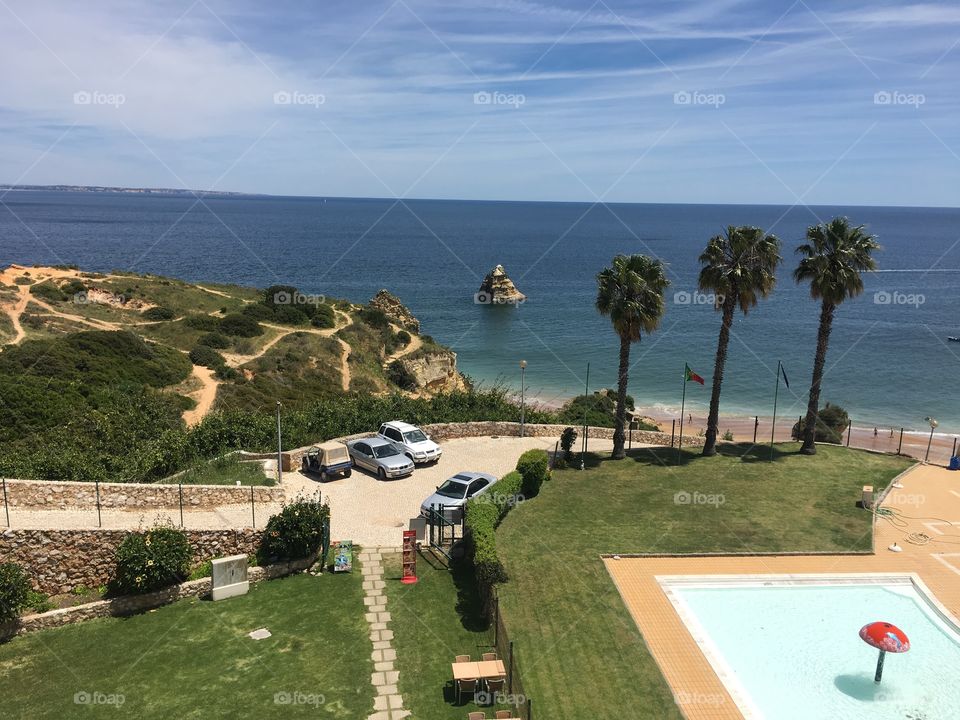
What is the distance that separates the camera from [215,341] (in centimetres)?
5216

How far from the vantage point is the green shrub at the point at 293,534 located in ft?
61.5

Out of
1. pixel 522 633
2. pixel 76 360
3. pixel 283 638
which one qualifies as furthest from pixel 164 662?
pixel 76 360

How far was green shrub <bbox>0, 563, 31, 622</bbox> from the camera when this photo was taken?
15.8 m

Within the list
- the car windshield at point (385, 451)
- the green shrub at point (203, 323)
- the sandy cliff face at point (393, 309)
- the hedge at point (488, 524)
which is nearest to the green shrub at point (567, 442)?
the hedge at point (488, 524)

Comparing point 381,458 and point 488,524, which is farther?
point 381,458

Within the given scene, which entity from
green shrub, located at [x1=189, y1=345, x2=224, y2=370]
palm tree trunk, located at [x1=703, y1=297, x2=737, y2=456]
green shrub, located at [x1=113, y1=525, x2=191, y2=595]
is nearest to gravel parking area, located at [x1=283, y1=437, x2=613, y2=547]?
palm tree trunk, located at [x1=703, y1=297, x2=737, y2=456]

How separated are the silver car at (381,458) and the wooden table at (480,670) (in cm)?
1127

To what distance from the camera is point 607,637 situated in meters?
15.7

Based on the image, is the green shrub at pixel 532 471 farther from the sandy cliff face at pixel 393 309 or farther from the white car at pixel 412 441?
the sandy cliff face at pixel 393 309

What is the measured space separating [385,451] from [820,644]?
1550 centimetres

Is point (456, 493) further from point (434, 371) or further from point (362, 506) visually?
point (434, 371)

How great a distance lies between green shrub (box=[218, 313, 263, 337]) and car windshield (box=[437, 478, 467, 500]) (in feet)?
129

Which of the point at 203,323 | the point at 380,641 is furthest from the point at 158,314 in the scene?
the point at 380,641

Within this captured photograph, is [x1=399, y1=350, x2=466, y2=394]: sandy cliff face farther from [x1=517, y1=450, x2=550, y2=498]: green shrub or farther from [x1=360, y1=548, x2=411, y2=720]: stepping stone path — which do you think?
[x1=360, y1=548, x2=411, y2=720]: stepping stone path
